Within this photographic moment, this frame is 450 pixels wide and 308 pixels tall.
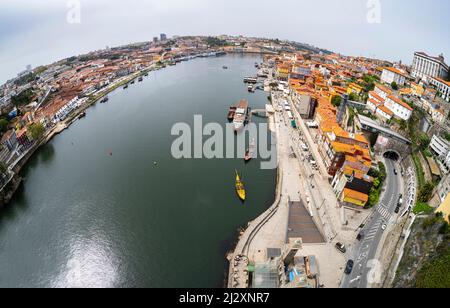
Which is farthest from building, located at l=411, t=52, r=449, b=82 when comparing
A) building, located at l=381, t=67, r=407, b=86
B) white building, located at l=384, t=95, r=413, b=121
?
white building, located at l=384, t=95, r=413, b=121

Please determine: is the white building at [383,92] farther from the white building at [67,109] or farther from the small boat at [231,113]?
the white building at [67,109]

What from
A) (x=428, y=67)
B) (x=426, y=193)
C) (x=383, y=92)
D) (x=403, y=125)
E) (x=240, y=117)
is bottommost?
(x=426, y=193)

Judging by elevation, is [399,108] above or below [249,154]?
above

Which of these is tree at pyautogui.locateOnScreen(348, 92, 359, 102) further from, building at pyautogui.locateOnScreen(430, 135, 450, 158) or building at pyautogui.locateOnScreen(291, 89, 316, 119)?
building at pyautogui.locateOnScreen(430, 135, 450, 158)

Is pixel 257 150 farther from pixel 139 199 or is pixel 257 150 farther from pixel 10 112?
pixel 10 112

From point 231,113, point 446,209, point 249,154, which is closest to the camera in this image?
point 446,209

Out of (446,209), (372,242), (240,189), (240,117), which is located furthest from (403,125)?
(240,117)

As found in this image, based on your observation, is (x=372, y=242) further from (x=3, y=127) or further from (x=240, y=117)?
(x=3, y=127)

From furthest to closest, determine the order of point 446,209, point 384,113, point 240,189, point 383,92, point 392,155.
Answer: point 383,92 < point 384,113 < point 392,155 < point 240,189 < point 446,209
